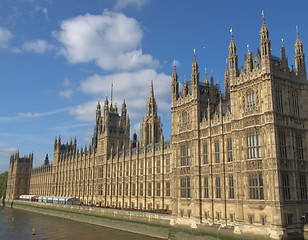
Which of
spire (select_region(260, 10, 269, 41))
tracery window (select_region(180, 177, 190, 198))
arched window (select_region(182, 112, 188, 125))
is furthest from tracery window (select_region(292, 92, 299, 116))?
tracery window (select_region(180, 177, 190, 198))

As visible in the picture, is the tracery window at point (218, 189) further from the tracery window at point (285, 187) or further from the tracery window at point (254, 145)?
the tracery window at point (285, 187)

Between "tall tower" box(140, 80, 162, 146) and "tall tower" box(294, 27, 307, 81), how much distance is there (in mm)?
75355

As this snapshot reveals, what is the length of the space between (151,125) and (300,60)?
78.7 metres

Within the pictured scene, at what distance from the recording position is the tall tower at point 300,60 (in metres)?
45.1

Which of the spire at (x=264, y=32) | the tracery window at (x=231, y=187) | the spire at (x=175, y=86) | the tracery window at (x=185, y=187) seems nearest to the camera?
the spire at (x=264, y=32)

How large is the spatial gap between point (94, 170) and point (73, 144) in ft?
150

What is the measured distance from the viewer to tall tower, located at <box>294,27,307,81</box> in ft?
148

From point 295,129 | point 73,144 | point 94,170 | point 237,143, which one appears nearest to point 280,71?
point 295,129

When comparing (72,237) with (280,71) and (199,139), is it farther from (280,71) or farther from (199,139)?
(280,71)

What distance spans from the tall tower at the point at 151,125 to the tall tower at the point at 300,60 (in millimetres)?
75355

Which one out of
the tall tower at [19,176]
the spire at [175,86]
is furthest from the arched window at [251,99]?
the tall tower at [19,176]

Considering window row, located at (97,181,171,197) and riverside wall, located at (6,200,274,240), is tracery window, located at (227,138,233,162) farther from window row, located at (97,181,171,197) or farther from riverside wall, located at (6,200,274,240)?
window row, located at (97,181,171,197)

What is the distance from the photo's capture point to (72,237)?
5828cm

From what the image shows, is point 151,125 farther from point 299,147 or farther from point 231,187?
point 299,147
